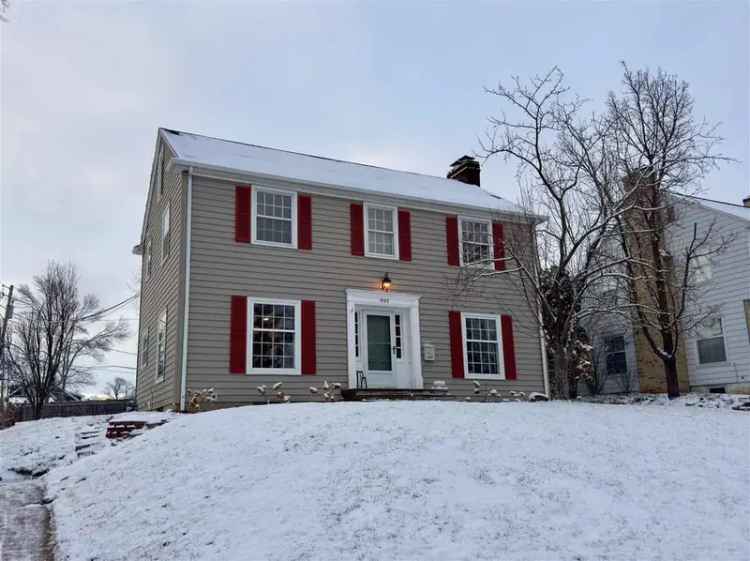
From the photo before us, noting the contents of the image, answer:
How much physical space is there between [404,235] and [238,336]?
450 centimetres

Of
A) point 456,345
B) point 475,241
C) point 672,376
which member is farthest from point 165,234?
point 672,376

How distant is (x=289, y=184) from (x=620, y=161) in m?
6.89

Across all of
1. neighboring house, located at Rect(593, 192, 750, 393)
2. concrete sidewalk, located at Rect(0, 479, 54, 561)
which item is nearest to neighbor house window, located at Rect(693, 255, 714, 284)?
neighboring house, located at Rect(593, 192, 750, 393)

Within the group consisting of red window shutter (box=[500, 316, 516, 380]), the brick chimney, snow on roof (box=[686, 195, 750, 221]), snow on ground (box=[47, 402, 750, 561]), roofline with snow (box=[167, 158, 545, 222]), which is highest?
the brick chimney

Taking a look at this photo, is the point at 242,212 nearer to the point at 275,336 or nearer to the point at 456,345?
the point at 275,336

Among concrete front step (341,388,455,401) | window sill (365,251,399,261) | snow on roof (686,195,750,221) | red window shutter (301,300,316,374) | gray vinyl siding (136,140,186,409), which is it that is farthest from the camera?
snow on roof (686,195,750,221)

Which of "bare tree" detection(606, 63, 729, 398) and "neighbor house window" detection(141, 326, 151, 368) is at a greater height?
"bare tree" detection(606, 63, 729, 398)

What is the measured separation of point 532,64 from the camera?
12383 mm

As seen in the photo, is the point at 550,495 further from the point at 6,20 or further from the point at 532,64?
the point at 532,64

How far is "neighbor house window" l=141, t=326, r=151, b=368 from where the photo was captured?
14998 mm

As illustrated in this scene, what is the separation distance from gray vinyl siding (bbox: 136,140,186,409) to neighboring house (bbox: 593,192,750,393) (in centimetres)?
1092

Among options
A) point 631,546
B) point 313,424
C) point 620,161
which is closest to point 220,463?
point 313,424

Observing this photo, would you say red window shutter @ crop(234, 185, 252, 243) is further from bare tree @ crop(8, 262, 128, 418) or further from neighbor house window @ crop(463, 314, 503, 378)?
bare tree @ crop(8, 262, 128, 418)

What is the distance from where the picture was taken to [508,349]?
1479 cm
